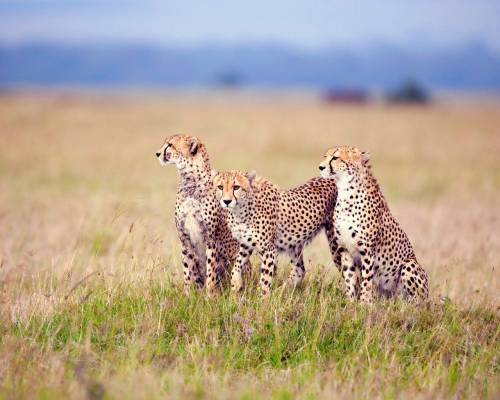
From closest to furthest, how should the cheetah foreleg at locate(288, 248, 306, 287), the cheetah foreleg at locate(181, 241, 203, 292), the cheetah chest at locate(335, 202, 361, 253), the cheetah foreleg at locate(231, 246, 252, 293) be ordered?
A: the cheetah foreleg at locate(231, 246, 252, 293)
the cheetah chest at locate(335, 202, 361, 253)
the cheetah foreleg at locate(181, 241, 203, 292)
the cheetah foreleg at locate(288, 248, 306, 287)

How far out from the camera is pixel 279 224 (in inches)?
217

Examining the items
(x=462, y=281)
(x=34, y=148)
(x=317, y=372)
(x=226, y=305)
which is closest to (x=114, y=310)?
(x=226, y=305)

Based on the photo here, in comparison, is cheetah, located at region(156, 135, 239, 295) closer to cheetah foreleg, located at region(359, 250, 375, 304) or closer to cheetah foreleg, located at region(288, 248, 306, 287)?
cheetah foreleg, located at region(288, 248, 306, 287)

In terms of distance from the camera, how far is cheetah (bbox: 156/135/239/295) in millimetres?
5320

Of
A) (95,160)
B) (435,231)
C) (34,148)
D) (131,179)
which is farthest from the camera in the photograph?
(34,148)

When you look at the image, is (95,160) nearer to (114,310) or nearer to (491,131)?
(114,310)

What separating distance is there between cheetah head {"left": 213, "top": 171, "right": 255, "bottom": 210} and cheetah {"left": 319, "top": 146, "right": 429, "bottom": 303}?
474mm

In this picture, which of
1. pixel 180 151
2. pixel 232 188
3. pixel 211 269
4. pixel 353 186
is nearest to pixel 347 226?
pixel 353 186

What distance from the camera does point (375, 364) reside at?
446cm

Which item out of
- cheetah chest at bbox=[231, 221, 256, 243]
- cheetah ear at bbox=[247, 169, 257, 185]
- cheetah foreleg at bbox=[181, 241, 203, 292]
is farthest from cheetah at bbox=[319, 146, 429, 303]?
cheetah foreleg at bbox=[181, 241, 203, 292]

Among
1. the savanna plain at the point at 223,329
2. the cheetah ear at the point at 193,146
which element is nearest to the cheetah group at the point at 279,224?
the cheetah ear at the point at 193,146

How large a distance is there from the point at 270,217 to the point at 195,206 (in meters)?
0.48

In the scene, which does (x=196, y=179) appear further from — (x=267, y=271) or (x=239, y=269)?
(x=267, y=271)

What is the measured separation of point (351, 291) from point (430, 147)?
51.0 ft
